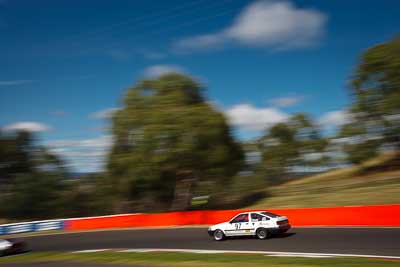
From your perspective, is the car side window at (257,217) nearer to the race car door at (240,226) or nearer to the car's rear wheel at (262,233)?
the race car door at (240,226)

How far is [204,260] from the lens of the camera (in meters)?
14.6

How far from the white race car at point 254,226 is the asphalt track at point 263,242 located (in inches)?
13.4

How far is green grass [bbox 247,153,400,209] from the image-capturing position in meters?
34.7

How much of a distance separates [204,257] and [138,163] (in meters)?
22.7

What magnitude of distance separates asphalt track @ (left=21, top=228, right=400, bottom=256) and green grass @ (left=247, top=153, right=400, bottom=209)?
1421 centimetres

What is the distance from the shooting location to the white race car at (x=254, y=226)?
1867 centimetres

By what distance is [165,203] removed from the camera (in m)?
43.0

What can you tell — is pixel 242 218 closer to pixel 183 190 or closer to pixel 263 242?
pixel 263 242

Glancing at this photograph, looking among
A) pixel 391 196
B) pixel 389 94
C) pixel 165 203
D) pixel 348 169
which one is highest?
pixel 389 94

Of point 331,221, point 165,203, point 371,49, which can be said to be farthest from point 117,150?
point 371,49

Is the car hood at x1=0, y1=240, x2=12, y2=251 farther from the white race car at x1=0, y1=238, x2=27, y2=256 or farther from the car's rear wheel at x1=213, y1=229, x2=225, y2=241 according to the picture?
the car's rear wheel at x1=213, y1=229, x2=225, y2=241

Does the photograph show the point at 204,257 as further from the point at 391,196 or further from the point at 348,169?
the point at 348,169

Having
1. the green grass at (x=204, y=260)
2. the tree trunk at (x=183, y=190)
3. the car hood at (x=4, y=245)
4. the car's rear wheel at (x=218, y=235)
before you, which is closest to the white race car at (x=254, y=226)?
the car's rear wheel at (x=218, y=235)

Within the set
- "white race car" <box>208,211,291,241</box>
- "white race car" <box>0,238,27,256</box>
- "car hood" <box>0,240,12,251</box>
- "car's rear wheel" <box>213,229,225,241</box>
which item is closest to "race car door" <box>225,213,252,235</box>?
"white race car" <box>208,211,291,241</box>
